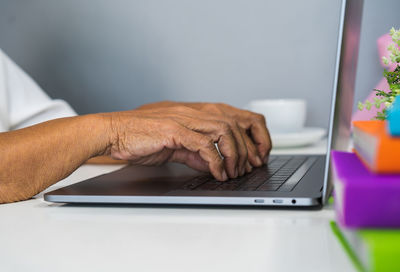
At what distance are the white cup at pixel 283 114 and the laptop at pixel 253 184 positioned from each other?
511 millimetres

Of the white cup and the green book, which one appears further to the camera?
the white cup

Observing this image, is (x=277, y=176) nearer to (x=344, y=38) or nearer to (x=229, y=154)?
(x=229, y=154)

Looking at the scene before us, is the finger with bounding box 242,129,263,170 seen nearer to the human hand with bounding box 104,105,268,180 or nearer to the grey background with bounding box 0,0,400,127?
the human hand with bounding box 104,105,268,180

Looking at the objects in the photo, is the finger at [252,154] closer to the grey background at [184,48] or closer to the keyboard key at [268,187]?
the keyboard key at [268,187]

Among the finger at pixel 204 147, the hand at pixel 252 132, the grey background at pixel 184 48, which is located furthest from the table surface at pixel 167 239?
the grey background at pixel 184 48

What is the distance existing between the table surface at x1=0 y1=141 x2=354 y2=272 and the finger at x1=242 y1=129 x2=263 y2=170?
0.99ft

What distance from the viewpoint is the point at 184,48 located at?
1.81 meters

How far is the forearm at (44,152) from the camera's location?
30.8 inches

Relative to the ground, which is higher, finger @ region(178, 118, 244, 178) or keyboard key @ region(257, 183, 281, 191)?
finger @ region(178, 118, 244, 178)

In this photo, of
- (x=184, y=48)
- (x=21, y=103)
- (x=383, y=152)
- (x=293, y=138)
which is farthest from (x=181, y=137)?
(x=184, y=48)

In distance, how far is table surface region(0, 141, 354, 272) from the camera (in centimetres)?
48

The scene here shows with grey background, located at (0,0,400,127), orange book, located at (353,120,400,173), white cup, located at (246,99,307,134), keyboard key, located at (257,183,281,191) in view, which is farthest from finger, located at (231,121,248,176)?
grey background, located at (0,0,400,127)

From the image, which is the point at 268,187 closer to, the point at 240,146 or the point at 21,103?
the point at 240,146

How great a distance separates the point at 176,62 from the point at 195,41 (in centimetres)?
10
